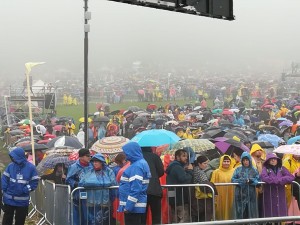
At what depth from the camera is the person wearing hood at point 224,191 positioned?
6.97 m

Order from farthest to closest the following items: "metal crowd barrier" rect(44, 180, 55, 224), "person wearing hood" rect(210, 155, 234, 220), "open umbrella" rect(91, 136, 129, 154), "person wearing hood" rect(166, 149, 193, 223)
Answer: "open umbrella" rect(91, 136, 129, 154)
"person wearing hood" rect(210, 155, 234, 220)
"metal crowd barrier" rect(44, 180, 55, 224)
"person wearing hood" rect(166, 149, 193, 223)

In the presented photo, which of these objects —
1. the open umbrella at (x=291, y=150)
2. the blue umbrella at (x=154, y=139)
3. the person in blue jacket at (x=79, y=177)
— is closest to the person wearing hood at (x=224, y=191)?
the open umbrella at (x=291, y=150)

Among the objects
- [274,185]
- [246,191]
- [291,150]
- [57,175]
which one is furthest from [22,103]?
[274,185]

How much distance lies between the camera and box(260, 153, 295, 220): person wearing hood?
21.4 feet

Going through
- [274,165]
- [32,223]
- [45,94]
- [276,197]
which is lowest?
[32,223]

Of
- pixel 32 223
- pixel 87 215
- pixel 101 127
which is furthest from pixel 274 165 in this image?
pixel 101 127

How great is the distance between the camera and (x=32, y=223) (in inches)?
313

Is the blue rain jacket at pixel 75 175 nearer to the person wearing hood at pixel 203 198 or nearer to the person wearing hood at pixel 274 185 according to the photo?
the person wearing hood at pixel 203 198

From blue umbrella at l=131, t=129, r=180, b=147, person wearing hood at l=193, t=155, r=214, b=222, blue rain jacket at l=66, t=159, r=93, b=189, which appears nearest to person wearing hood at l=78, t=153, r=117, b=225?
blue rain jacket at l=66, t=159, r=93, b=189

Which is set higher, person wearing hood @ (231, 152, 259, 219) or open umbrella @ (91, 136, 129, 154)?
open umbrella @ (91, 136, 129, 154)

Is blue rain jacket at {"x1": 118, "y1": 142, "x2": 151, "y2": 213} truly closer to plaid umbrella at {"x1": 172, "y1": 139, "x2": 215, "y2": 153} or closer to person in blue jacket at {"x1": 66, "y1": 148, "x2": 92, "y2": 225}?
person in blue jacket at {"x1": 66, "y1": 148, "x2": 92, "y2": 225}

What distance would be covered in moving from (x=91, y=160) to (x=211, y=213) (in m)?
1.89

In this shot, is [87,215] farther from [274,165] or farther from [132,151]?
[274,165]

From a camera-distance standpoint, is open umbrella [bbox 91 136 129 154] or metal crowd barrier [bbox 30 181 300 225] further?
open umbrella [bbox 91 136 129 154]
